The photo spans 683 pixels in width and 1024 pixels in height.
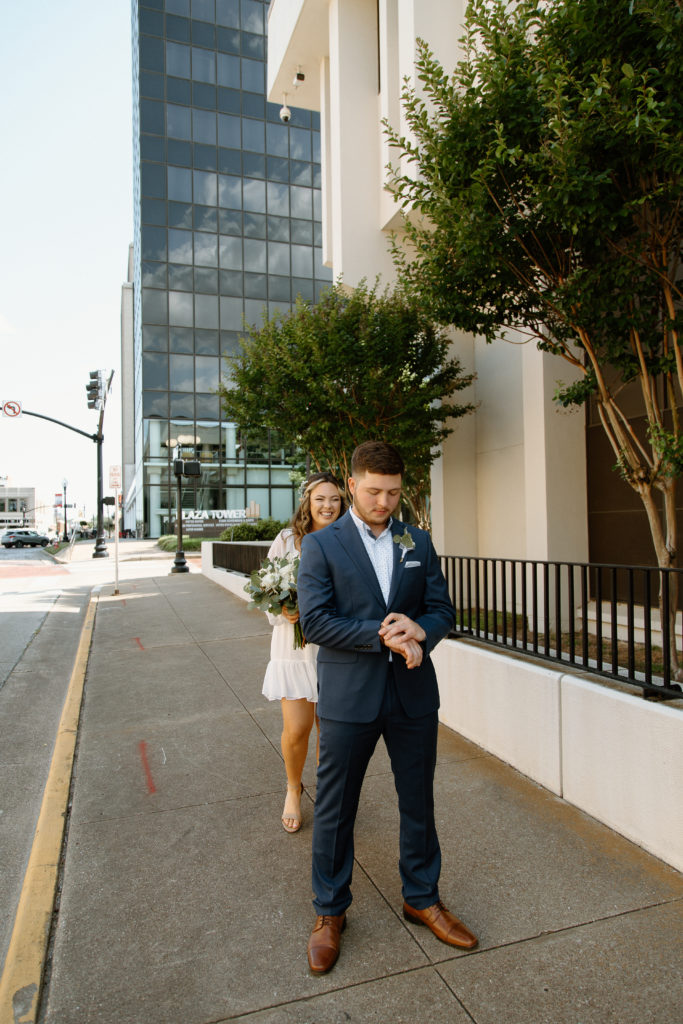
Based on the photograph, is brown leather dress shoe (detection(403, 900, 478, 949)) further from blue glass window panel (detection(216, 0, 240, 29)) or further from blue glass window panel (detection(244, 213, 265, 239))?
blue glass window panel (detection(216, 0, 240, 29))

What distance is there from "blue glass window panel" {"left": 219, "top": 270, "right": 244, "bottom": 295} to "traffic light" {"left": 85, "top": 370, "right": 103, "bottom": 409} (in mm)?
16446

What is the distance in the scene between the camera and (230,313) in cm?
3750

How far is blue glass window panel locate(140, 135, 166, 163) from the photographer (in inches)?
1409

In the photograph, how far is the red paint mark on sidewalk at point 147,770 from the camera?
14.3 ft

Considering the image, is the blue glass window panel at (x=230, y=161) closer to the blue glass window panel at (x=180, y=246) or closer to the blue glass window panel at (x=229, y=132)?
the blue glass window panel at (x=229, y=132)

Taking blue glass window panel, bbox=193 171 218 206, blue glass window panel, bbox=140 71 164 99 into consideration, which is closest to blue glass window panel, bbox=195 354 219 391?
blue glass window panel, bbox=193 171 218 206

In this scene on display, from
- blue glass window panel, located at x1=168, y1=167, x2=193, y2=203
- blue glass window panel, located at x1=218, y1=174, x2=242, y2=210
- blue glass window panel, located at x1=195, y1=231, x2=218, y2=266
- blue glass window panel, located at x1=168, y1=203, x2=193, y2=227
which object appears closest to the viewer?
blue glass window panel, located at x1=168, y1=203, x2=193, y2=227

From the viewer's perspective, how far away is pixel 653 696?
3648mm

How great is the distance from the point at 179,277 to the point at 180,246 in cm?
174

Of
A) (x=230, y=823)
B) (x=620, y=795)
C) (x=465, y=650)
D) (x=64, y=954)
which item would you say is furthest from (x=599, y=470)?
(x=64, y=954)

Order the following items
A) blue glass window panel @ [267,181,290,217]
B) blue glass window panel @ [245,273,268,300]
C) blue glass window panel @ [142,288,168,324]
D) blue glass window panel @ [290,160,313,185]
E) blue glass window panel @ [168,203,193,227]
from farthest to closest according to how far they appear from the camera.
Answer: blue glass window panel @ [290,160,313,185], blue glass window panel @ [267,181,290,217], blue glass window panel @ [245,273,268,300], blue glass window panel @ [168,203,193,227], blue glass window panel @ [142,288,168,324]

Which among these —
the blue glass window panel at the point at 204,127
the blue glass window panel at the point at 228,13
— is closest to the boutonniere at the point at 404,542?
the blue glass window panel at the point at 204,127

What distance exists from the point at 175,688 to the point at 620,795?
475 cm

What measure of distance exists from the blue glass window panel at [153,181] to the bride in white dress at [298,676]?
37644 mm
